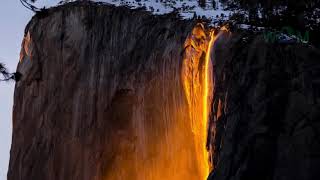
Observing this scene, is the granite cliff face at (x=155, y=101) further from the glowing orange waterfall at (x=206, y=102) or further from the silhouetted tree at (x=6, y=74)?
the silhouetted tree at (x=6, y=74)

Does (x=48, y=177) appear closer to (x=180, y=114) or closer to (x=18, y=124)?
(x=18, y=124)

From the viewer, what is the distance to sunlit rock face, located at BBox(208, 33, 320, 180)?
11.7 m

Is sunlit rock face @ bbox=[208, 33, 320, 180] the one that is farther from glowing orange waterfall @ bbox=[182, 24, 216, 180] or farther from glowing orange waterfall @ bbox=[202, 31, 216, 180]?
glowing orange waterfall @ bbox=[182, 24, 216, 180]

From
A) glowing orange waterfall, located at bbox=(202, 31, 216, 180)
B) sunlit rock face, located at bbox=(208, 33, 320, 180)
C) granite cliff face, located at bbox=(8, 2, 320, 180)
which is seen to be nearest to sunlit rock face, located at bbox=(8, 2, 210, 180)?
granite cliff face, located at bbox=(8, 2, 320, 180)

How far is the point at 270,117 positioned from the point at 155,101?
6.20 metres

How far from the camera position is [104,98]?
2047 centimetres

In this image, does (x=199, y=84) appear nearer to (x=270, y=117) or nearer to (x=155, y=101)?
(x=155, y=101)

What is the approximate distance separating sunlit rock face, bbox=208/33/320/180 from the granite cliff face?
0.06 feet

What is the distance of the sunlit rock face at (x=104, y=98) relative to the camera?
57.8ft

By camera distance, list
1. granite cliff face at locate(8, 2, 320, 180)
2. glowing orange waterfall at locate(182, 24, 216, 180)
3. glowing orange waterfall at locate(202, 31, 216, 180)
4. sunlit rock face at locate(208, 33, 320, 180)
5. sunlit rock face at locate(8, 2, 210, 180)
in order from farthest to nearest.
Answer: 1. sunlit rock face at locate(8, 2, 210, 180)
2. glowing orange waterfall at locate(182, 24, 216, 180)
3. glowing orange waterfall at locate(202, 31, 216, 180)
4. granite cliff face at locate(8, 2, 320, 180)
5. sunlit rock face at locate(208, 33, 320, 180)

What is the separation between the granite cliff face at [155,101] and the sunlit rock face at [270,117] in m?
0.02

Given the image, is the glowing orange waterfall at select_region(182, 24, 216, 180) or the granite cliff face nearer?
the granite cliff face

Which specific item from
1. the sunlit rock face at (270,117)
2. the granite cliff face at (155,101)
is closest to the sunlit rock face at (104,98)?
the granite cliff face at (155,101)

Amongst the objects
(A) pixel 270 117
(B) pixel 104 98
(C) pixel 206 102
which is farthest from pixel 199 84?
(B) pixel 104 98
